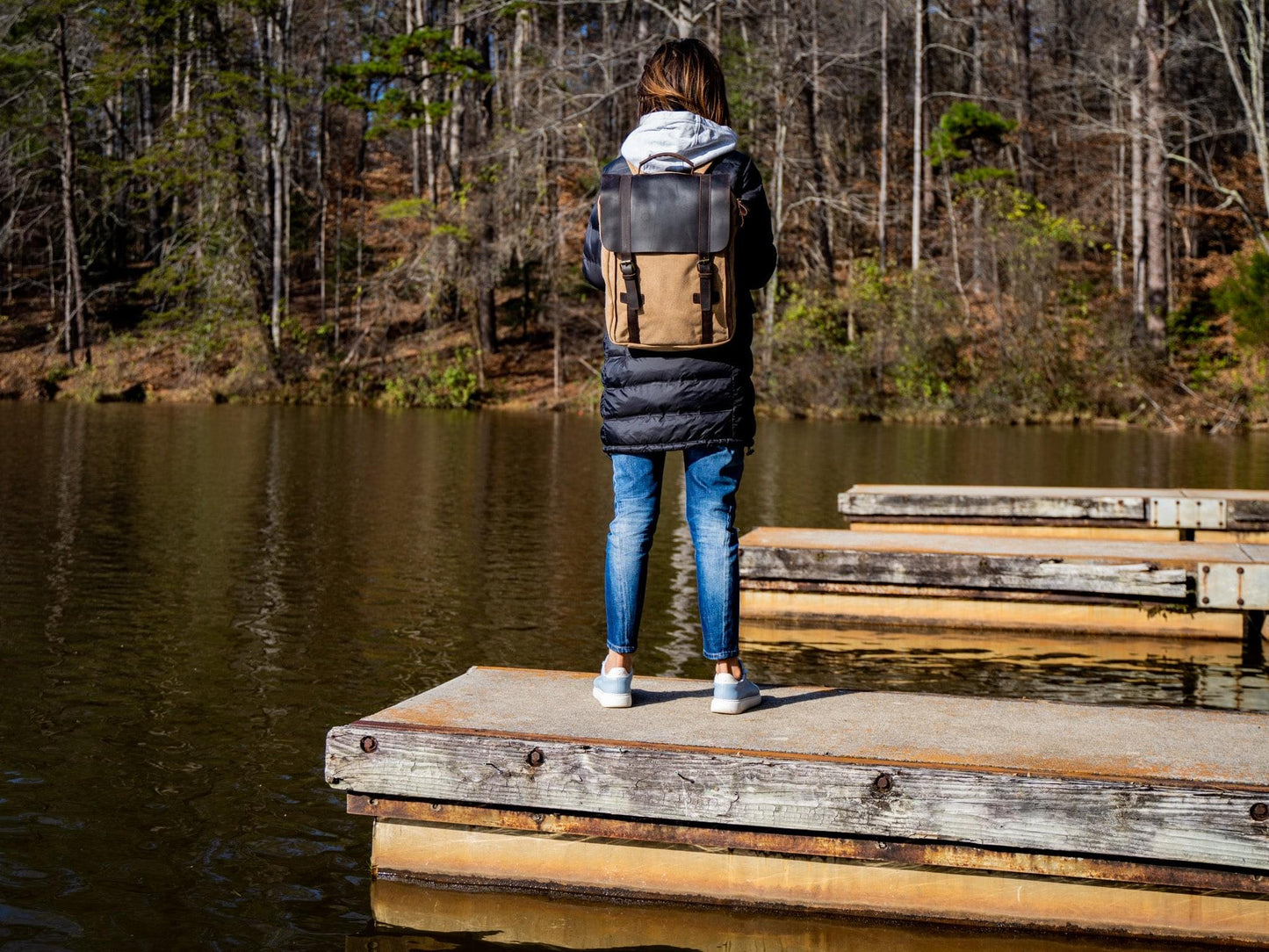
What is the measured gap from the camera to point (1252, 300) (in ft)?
94.7

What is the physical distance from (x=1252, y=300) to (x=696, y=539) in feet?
91.6

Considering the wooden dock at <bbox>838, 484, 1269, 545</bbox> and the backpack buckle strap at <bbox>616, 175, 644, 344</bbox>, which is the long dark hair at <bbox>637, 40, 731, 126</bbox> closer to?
the backpack buckle strap at <bbox>616, 175, 644, 344</bbox>

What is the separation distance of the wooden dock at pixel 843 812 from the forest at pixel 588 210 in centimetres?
2326

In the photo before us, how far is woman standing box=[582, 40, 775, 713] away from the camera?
13.9 feet

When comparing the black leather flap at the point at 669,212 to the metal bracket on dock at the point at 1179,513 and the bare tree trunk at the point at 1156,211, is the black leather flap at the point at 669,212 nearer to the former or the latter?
A: the metal bracket on dock at the point at 1179,513

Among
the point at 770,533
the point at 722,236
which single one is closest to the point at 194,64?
the point at 770,533

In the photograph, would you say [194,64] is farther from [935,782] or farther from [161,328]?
[935,782]

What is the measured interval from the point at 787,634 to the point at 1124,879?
4.88m

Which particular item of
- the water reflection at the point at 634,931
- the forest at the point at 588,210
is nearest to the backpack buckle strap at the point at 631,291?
the water reflection at the point at 634,931

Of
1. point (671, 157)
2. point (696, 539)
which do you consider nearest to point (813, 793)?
point (696, 539)

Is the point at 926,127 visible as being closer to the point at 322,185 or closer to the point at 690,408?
the point at 322,185

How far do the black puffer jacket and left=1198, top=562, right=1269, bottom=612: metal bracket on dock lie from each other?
4.42 meters

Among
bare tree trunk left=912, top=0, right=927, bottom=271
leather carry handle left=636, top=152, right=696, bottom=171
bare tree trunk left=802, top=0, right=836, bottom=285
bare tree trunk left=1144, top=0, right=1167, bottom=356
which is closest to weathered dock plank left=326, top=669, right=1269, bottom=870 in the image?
leather carry handle left=636, top=152, right=696, bottom=171

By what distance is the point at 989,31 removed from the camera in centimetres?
5012
